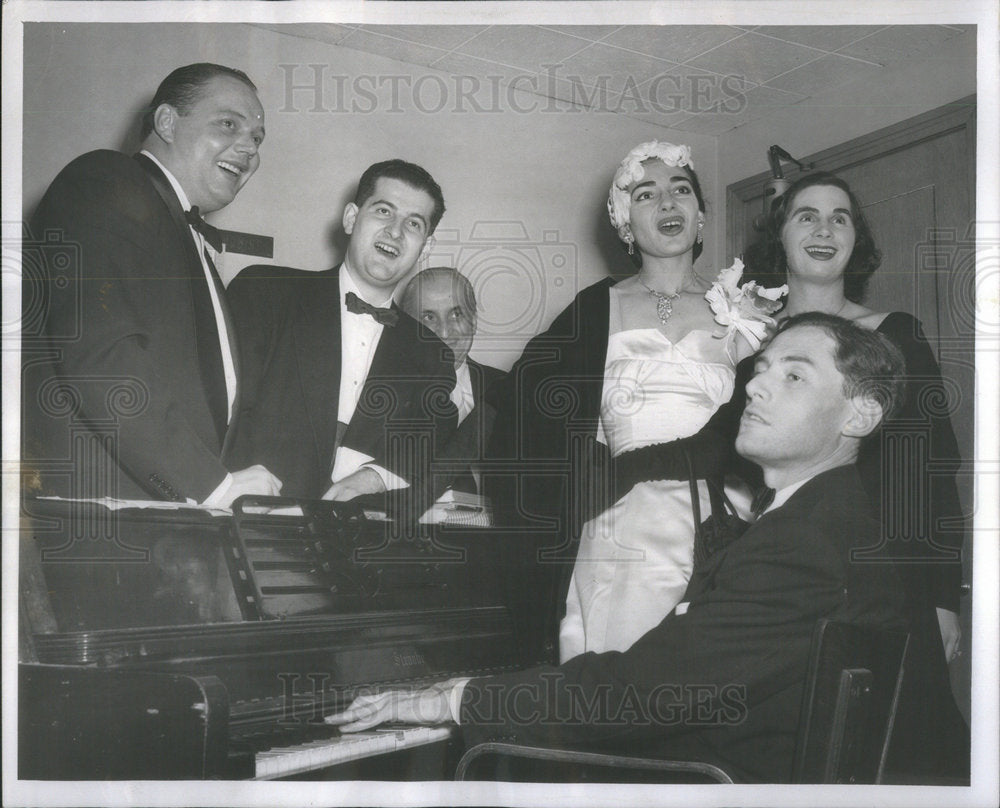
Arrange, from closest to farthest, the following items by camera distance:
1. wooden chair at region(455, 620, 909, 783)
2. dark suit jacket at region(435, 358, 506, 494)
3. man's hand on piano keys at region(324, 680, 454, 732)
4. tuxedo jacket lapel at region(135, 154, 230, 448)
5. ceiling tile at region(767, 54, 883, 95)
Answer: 1. wooden chair at region(455, 620, 909, 783)
2. man's hand on piano keys at region(324, 680, 454, 732)
3. tuxedo jacket lapel at region(135, 154, 230, 448)
4. dark suit jacket at region(435, 358, 506, 494)
5. ceiling tile at region(767, 54, 883, 95)

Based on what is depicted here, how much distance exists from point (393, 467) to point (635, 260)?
3.08ft

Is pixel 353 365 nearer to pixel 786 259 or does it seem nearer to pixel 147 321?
pixel 147 321

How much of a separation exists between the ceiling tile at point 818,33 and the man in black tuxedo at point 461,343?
114cm

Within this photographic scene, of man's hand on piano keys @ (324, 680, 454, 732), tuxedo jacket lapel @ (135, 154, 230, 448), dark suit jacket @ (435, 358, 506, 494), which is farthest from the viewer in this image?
dark suit jacket @ (435, 358, 506, 494)

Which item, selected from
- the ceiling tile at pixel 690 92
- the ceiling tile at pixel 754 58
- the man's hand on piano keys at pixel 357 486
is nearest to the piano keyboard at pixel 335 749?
the man's hand on piano keys at pixel 357 486

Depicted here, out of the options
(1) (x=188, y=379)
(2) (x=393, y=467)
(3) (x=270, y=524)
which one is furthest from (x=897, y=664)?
(1) (x=188, y=379)

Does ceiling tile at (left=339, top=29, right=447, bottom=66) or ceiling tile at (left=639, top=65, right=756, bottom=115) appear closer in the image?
ceiling tile at (left=339, top=29, right=447, bottom=66)

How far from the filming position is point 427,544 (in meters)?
2.60

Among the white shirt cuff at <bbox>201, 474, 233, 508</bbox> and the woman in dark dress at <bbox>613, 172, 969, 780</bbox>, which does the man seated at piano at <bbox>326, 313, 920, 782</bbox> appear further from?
the white shirt cuff at <bbox>201, 474, 233, 508</bbox>

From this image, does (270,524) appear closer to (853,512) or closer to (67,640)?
(67,640)

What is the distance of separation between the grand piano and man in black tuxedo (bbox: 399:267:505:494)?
0.24 meters

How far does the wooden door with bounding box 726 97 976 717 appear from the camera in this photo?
2619 millimetres

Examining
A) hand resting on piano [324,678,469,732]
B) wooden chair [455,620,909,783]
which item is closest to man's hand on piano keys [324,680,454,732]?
hand resting on piano [324,678,469,732]

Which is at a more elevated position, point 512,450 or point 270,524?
point 512,450
